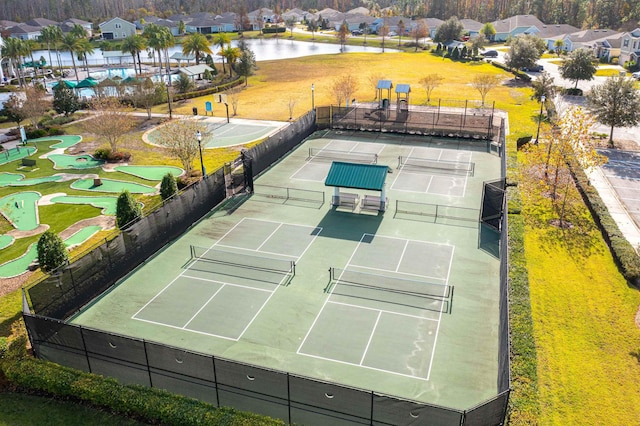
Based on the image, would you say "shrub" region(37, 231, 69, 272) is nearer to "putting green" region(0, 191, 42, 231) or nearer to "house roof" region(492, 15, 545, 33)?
"putting green" region(0, 191, 42, 231)

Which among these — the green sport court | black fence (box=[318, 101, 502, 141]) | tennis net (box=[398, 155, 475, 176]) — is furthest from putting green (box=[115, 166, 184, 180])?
tennis net (box=[398, 155, 475, 176])

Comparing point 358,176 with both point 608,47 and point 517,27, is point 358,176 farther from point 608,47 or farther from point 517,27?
point 517,27

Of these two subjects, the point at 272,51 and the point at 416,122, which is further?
the point at 272,51

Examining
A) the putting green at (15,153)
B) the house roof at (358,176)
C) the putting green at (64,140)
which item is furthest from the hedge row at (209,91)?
the house roof at (358,176)

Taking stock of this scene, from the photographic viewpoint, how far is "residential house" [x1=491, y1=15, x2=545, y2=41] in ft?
376

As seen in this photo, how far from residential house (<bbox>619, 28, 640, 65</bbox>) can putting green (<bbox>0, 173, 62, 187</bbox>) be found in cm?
8585

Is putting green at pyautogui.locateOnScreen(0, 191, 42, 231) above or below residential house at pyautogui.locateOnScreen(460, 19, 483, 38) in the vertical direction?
below

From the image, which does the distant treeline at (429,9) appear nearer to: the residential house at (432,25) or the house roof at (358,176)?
the residential house at (432,25)

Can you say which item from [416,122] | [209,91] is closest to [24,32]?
[209,91]

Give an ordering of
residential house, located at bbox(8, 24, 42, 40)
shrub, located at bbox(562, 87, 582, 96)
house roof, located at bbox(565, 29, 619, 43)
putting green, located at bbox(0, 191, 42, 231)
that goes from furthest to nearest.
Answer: residential house, located at bbox(8, 24, 42, 40) → house roof, located at bbox(565, 29, 619, 43) → shrub, located at bbox(562, 87, 582, 96) → putting green, located at bbox(0, 191, 42, 231)

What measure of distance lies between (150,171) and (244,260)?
16468mm

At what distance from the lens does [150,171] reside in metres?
36.3

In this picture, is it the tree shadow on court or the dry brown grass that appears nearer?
the tree shadow on court

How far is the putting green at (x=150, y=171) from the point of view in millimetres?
35375
